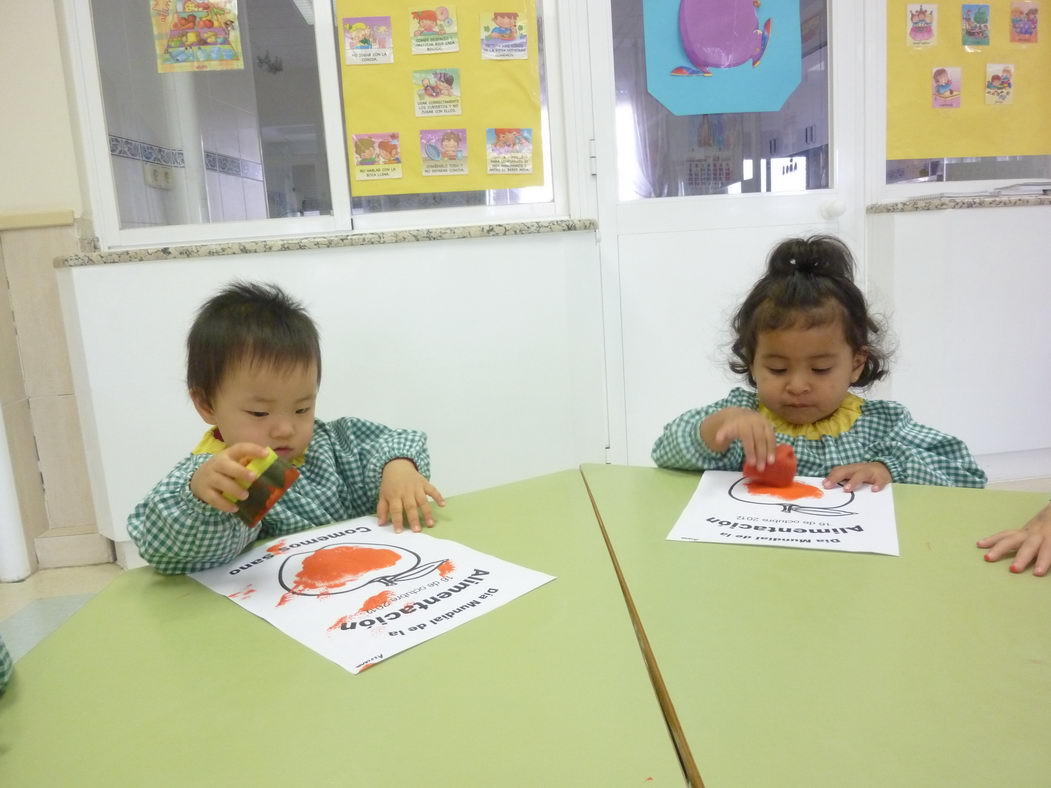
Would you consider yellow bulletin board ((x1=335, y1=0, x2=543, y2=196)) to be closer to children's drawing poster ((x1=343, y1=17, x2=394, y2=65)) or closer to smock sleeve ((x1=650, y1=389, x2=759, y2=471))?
children's drawing poster ((x1=343, y1=17, x2=394, y2=65))

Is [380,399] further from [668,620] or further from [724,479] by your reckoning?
[668,620]

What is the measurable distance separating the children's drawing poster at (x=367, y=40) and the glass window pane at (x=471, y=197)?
0.40 m

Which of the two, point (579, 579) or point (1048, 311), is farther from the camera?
point (1048, 311)

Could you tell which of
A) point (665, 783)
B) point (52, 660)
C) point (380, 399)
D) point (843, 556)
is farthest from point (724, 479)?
point (380, 399)

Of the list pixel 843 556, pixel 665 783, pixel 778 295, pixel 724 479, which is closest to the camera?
pixel 665 783

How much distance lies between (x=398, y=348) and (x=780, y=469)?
142cm

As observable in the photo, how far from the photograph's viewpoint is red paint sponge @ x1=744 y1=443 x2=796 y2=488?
84 centimetres

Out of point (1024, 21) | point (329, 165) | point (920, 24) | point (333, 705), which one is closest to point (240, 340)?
point (333, 705)

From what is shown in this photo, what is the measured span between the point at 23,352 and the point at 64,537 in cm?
58

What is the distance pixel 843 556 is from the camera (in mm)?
634

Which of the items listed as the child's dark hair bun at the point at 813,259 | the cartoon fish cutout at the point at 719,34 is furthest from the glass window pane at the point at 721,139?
the child's dark hair bun at the point at 813,259

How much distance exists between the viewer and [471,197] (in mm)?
2215

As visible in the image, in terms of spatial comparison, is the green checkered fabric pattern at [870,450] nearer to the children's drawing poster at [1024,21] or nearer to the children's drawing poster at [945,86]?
the children's drawing poster at [945,86]

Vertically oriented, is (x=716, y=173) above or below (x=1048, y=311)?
above
